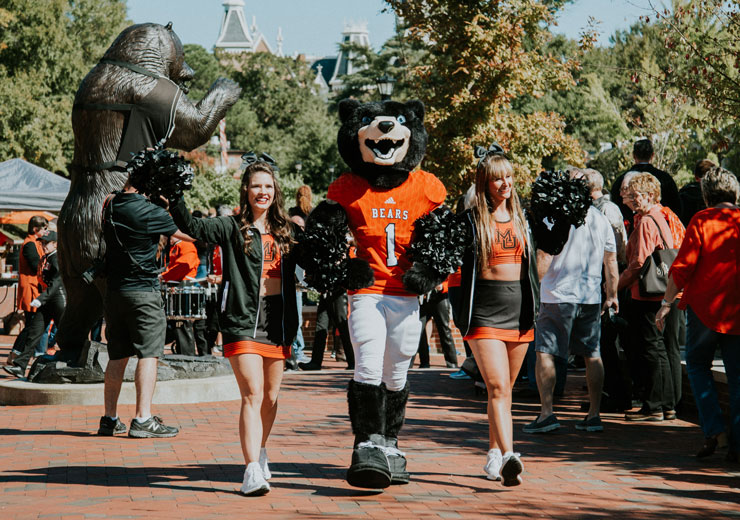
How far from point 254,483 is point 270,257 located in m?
1.28

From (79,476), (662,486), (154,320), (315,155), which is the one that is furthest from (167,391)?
(315,155)

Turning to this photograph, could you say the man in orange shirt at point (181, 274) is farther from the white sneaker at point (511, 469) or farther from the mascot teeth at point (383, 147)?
the white sneaker at point (511, 469)

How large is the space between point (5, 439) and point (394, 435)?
3.20 meters

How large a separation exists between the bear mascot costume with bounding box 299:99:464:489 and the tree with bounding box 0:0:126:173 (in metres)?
25.5

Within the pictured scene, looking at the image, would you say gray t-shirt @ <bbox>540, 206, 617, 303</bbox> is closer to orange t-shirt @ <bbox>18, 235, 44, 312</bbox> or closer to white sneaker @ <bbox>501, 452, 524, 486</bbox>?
white sneaker @ <bbox>501, 452, 524, 486</bbox>

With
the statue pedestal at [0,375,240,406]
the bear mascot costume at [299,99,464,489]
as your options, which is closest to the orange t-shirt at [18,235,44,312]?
the statue pedestal at [0,375,240,406]

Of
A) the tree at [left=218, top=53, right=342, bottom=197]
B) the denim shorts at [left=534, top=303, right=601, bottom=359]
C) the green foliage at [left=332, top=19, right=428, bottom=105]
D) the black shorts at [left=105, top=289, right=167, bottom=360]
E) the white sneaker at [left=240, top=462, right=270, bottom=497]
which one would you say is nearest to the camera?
the white sneaker at [left=240, top=462, right=270, bottom=497]

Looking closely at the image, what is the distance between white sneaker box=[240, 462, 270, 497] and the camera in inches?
196

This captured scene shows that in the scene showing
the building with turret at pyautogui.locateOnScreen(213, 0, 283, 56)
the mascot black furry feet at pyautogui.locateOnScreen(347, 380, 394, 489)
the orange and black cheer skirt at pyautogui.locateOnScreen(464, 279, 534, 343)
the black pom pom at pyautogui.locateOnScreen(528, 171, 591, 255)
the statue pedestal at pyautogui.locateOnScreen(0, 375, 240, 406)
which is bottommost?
the statue pedestal at pyautogui.locateOnScreen(0, 375, 240, 406)

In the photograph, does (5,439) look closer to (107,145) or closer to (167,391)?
(167,391)

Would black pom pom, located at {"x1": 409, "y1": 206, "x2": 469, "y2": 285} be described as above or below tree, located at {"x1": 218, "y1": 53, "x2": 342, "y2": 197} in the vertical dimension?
below

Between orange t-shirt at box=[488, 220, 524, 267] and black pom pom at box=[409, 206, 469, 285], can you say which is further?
orange t-shirt at box=[488, 220, 524, 267]

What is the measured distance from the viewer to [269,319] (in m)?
5.31

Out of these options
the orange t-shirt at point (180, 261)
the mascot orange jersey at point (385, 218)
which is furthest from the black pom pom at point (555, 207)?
the orange t-shirt at point (180, 261)
